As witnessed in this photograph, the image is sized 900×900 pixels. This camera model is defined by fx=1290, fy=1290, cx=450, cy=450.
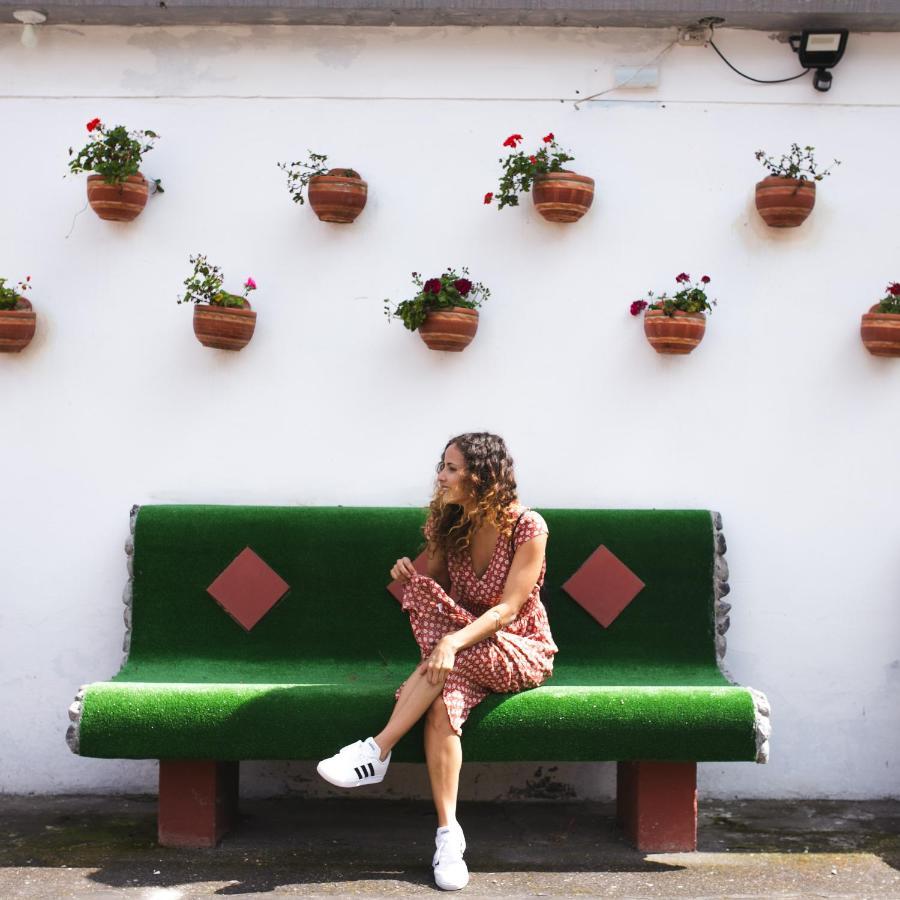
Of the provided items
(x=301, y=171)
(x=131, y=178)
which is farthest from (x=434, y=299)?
(x=131, y=178)

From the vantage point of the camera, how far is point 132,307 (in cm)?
493


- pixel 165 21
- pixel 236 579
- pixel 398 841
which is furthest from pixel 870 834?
pixel 165 21

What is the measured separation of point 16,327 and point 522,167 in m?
1.97

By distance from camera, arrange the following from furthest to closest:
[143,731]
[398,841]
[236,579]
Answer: [236,579] → [398,841] → [143,731]

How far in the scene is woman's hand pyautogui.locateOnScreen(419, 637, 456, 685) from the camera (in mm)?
3887

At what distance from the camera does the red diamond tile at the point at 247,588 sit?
15.3ft

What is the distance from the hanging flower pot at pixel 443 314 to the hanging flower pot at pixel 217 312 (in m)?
0.57

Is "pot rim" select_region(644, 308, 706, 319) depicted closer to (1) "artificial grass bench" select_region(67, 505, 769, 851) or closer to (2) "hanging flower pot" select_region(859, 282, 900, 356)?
(2) "hanging flower pot" select_region(859, 282, 900, 356)

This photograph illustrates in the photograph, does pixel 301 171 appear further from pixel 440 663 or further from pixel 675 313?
pixel 440 663

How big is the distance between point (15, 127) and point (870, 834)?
4071mm

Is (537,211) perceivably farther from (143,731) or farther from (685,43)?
(143,731)

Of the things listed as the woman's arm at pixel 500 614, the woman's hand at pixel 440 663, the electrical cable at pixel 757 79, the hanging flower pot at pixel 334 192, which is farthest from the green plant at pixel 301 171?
the woman's hand at pixel 440 663

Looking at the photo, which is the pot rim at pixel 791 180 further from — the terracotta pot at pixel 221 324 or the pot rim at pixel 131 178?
the pot rim at pixel 131 178

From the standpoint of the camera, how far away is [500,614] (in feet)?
13.2
